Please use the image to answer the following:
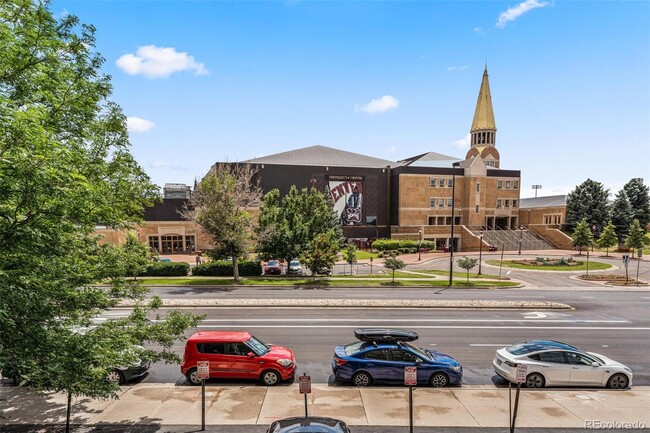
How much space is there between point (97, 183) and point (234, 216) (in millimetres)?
23591

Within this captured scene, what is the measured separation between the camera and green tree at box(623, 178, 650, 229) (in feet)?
231

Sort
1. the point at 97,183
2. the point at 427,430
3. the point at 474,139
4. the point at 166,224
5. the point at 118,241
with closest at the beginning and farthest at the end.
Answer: the point at 97,183
the point at 427,430
the point at 118,241
the point at 166,224
the point at 474,139

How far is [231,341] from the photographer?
42.6 feet

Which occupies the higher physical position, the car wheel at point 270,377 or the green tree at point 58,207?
the green tree at point 58,207

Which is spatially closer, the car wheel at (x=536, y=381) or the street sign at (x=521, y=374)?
the street sign at (x=521, y=374)

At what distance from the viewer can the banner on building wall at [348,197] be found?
211ft

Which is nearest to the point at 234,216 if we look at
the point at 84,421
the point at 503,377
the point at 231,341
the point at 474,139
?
the point at 231,341

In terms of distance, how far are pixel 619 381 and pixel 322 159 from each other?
60043 mm

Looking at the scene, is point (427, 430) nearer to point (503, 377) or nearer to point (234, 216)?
point (503, 377)

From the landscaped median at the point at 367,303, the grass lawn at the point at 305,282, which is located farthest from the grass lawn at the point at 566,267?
the landscaped median at the point at 367,303

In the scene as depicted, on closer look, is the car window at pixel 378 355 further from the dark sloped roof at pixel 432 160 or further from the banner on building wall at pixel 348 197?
the dark sloped roof at pixel 432 160

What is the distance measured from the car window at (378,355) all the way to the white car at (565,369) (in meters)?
4.15

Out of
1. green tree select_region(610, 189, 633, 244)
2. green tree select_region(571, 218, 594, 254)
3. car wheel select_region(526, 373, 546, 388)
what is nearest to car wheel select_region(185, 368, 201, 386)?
car wheel select_region(526, 373, 546, 388)

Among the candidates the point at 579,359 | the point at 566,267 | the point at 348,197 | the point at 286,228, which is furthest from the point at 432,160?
the point at 579,359
